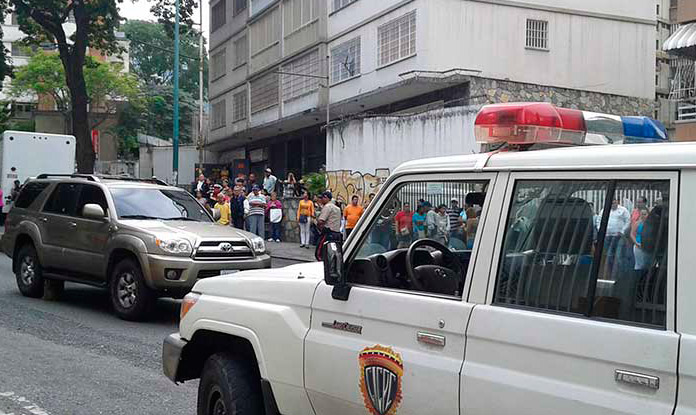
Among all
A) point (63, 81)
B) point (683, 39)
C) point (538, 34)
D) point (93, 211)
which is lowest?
point (93, 211)

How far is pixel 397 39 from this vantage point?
2383 centimetres

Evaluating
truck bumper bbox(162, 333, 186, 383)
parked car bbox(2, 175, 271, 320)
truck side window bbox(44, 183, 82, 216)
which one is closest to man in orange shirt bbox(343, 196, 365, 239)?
parked car bbox(2, 175, 271, 320)

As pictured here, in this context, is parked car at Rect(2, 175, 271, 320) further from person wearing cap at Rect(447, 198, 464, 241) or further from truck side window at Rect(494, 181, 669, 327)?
truck side window at Rect(494, 181, 669, 327)

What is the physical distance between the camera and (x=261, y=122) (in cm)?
3462

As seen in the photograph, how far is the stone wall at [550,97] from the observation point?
22.5 m

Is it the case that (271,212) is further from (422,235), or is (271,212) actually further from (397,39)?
(422,235)

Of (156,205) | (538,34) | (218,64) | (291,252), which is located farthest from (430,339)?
(218,64)

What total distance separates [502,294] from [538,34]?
22.6 metres

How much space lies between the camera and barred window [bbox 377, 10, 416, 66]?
23094 mm

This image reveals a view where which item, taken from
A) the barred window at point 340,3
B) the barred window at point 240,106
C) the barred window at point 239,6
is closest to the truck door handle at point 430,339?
the barred window at point 340,3

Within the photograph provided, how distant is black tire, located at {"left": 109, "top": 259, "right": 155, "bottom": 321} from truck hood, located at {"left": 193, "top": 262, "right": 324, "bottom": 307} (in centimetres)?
483

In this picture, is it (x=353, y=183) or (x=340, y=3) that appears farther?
(x=340, y=3)

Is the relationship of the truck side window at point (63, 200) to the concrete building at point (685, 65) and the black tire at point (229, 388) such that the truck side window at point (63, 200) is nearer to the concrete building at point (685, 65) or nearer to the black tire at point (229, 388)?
the black tire at point (229, 388)

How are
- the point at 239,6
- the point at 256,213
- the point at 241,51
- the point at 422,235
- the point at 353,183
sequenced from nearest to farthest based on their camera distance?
A: the point at 422,235
the point at 256,213
the point at 353,183
the point at 241,51
the point at 239,6
